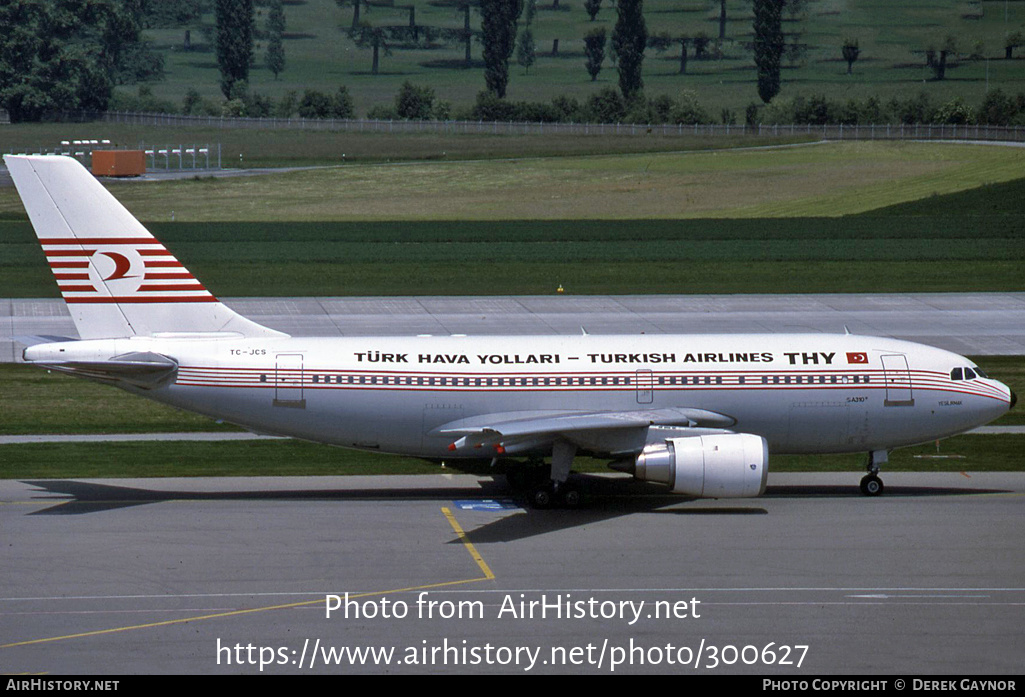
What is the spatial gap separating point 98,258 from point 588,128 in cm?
14030

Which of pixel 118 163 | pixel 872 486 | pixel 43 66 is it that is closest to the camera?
pixel 872 486

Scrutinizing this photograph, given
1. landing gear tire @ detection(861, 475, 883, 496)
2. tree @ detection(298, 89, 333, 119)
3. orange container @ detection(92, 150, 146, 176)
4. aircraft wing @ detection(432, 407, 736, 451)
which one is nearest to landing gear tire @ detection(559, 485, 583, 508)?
aircraft wing @ detection(432, 407, 736, 451)

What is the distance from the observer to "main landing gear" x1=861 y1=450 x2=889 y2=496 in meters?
32.8

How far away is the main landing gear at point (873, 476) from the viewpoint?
3284 cm

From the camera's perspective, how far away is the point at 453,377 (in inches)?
1261

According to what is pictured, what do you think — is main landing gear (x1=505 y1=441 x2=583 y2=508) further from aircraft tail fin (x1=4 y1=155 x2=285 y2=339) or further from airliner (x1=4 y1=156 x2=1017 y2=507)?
aircraft tail fin (x1=4 y1=155 x2=285 y2=339)

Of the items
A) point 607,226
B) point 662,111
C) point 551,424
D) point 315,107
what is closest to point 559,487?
point 551,424

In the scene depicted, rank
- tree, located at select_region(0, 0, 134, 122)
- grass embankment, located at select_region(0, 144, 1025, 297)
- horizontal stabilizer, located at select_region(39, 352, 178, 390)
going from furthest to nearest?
1. tree, located at select_region(0, 0, 134, 122)
2. grass embankment, located at select_region(0, 144, 1025, 297)
3. horizontal stabilizer, located at select_region(39, 352, 178, 390)

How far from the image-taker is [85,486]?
110 ft

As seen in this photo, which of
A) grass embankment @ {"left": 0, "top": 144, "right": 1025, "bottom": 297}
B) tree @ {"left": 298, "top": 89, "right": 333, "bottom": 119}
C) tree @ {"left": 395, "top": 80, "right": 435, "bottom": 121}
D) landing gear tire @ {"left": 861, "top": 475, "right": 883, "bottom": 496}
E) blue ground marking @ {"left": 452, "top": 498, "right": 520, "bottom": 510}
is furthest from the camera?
tree @ {"left": 298, "top": 89, "right": 333, "bottom": 119}

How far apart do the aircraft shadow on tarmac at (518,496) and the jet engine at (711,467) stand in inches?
56.4

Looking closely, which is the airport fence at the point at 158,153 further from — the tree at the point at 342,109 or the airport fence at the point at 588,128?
the tree at the point at 342,109

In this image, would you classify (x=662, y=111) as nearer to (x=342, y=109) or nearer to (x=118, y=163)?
(x=342, y=109)

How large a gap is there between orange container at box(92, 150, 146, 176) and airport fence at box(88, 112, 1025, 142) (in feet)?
155
